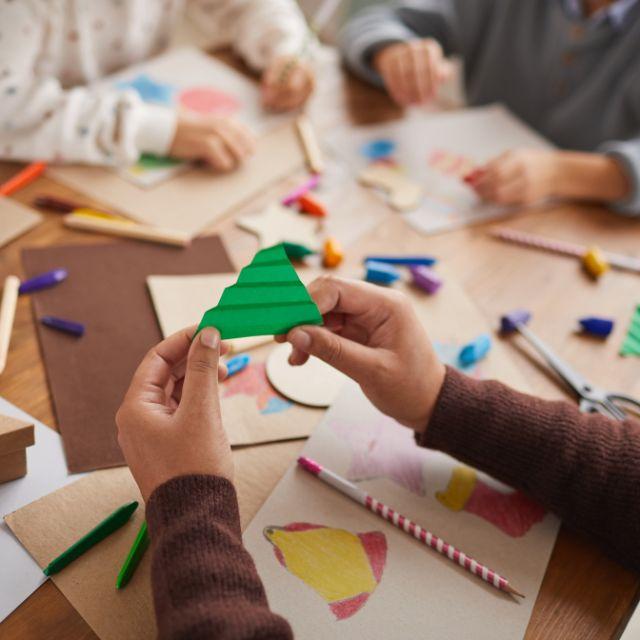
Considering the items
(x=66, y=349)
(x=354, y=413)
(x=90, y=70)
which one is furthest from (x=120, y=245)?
(x=90, y=70)

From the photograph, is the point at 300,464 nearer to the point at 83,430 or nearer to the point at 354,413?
the point at 354,413

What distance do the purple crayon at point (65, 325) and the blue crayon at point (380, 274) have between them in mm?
346

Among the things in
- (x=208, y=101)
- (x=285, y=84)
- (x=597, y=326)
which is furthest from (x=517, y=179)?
(x=208, y=101)

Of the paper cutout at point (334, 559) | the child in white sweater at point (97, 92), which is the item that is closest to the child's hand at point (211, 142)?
the child in white sweater at point (97, 92)

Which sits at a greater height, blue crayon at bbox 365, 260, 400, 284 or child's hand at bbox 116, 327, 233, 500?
child's hand at bbox 116, 327, 233, 500

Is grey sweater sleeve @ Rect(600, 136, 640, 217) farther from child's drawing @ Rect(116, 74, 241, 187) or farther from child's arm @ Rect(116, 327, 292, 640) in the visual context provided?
child's arm @ Rect(116, 327, 292, 640)

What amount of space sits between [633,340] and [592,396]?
0.15m

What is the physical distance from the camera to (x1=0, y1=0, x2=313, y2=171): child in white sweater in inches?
36.9

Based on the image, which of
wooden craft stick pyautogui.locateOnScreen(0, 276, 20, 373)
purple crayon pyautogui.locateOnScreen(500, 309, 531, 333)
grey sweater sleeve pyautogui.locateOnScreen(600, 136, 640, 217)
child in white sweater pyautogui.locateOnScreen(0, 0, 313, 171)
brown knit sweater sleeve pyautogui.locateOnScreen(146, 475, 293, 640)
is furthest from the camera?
grey sweater sleeve pyautogui.locateOnScreen(600, 136, 640, 217)

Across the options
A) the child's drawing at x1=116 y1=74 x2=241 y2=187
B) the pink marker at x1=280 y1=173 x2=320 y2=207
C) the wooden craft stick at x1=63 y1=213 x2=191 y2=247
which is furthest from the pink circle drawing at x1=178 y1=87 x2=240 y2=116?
the wooden craft stick at x1=63 y1=213 x2=191 y2=247

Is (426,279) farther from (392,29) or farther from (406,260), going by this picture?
(392,29)

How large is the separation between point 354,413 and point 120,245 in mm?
355

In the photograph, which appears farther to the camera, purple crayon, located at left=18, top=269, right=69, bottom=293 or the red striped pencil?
the red striped pencil

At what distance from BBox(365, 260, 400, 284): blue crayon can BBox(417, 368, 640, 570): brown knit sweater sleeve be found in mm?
205
